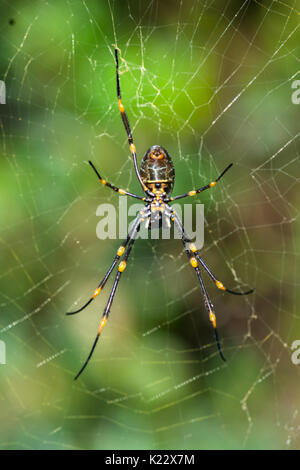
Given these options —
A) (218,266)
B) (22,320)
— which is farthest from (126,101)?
(22,320)

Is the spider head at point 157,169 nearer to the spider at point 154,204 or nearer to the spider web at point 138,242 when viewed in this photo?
the spider at point 154,204

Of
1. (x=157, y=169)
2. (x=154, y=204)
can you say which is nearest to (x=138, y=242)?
(x=154, y=204)

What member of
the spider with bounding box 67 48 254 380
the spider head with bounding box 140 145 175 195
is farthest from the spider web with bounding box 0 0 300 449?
the spider head with bounding box 140 145 175 195

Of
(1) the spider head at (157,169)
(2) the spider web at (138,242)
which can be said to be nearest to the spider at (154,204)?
(1) the spider head at (157,169)

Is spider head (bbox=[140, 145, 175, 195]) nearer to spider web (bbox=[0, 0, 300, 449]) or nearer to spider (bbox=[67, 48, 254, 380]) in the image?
spider (bbox=[67, 48, 254, 380])

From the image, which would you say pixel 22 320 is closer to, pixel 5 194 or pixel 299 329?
pixel 5 194
